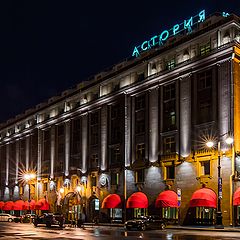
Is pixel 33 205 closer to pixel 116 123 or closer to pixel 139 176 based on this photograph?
pixel 116 123

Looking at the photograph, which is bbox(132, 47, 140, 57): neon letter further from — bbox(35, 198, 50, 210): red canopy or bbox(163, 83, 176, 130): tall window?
bbox(35, 198, 50, 210): red canopy

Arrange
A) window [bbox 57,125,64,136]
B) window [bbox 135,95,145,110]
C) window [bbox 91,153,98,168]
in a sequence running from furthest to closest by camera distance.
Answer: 1. window [bbox 57,125,64,136]
2. window [bbox 91,153,98,168]
3. window [bbox 135,95,145,110]

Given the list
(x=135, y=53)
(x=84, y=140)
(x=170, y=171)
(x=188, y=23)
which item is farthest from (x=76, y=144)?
(x=188, y=23)

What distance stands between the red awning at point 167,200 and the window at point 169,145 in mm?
5206

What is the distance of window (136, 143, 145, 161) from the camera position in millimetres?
65275

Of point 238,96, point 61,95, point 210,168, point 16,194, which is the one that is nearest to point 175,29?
point 238,96

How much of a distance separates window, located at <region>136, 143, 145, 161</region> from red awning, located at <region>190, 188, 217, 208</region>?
42.3 ft

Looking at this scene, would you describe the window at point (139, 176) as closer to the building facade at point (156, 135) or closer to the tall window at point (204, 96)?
the building facade at point (156, 135)

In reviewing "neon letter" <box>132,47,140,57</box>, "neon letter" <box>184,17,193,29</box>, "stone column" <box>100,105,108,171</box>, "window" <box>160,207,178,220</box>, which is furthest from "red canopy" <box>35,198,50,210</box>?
"neon letter" <box>184,17,193,29</box>

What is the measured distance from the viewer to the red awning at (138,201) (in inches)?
2446

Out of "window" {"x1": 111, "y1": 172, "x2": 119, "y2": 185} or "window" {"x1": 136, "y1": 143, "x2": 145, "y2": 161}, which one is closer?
"window" {"x1": 136, "y1": 143, "x2": 145, "y2": 161}

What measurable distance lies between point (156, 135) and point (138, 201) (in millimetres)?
8891

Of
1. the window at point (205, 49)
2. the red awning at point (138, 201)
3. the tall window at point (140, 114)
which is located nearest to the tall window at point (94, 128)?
the tall window at point (140, 114)

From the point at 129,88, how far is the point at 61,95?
88.7 feet
